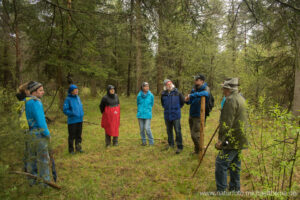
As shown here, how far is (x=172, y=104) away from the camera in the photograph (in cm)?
489

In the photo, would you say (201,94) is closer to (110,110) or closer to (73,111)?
(110,110)

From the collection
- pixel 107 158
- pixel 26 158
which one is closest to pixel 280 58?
pixel 107 158

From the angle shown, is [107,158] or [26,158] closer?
[26,158]

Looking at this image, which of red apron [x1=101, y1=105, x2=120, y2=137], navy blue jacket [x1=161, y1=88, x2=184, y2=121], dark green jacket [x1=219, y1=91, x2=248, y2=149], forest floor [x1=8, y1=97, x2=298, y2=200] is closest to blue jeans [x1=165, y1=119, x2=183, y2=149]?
navy blue jacket [x1=161, y1=88, x2=184, y2=121]

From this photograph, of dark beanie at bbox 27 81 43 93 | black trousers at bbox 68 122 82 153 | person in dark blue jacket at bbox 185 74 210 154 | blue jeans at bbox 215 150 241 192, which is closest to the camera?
blue jeans at bbox 215 150 241 192

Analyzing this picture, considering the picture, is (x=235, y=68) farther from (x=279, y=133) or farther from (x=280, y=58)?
(x=279, y=133)

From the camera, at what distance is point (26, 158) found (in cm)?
165

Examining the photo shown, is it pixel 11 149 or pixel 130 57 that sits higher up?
pixel 130 57

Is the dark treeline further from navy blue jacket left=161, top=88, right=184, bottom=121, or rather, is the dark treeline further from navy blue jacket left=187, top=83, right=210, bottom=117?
navy blue jacket left=161, top=88, right=184, bottom=121

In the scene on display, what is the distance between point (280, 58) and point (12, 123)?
10254 mm

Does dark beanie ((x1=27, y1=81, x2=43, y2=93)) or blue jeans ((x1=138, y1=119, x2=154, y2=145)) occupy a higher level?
dark beanie ((x1=27, y1=81, x2=43, y2=93))

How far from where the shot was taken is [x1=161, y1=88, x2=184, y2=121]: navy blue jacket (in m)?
4.87

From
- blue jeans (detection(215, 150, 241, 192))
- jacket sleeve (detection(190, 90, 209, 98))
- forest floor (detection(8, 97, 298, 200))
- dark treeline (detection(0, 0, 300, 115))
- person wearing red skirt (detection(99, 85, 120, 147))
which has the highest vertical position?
dark treeline (detection(0, 0, 300, 115))

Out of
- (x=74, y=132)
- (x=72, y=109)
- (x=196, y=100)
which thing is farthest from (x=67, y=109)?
(x=196, y=100)
